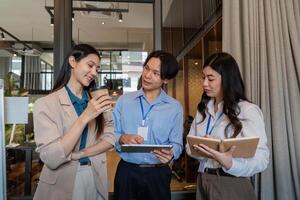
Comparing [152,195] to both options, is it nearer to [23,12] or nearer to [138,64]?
[138,64]

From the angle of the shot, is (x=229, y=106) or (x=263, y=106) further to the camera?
(x=263, y=106)

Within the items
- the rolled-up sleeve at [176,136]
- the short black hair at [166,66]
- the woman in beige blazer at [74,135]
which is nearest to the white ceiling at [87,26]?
the short black hair at [166,66]

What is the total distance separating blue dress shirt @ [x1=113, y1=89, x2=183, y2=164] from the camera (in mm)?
1693

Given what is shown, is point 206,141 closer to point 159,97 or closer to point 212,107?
point 212,107

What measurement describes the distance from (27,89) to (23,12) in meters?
2.64

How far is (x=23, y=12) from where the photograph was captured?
448 cm

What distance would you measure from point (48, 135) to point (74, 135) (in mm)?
116

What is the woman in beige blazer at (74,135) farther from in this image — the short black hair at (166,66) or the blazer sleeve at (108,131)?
the short black hair at (166,66)

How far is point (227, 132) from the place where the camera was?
5.05ft

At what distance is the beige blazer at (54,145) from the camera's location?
1225 mm

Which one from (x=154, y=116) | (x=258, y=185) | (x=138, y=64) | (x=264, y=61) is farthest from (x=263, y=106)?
(x=138, y=64)

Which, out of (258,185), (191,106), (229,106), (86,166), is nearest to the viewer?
(86,166)

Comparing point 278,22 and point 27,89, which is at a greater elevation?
point 278,22

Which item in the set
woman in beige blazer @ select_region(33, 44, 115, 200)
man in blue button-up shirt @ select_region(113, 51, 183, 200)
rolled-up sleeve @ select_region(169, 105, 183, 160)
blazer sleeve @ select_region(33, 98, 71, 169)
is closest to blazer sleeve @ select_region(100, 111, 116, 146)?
woman in beige blazer @ select_region(33, 44, 115, 200)
